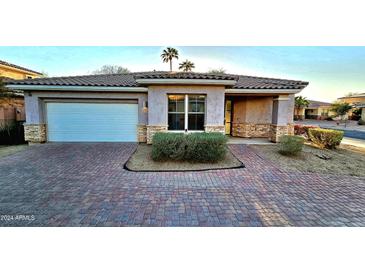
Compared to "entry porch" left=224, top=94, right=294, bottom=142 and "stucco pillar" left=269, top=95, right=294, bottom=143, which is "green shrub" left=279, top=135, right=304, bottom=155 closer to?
"stucco pillar" left=269, top=95, right=294, bottom=143

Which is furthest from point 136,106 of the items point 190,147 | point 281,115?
point 281,115

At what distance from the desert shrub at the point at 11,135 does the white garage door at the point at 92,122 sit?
244 cm

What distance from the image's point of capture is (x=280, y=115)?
34.9ft

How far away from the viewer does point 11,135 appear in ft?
35.5

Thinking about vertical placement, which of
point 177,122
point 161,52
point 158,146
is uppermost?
point 161,52

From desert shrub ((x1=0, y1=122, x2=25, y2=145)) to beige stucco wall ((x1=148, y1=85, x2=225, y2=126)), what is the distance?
345 inches

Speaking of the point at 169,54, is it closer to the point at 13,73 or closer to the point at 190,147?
the point at 13,73

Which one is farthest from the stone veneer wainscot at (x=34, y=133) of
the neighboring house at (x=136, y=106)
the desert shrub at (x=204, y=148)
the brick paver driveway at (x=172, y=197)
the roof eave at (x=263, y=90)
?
the roof eave at (x=263, y=90)

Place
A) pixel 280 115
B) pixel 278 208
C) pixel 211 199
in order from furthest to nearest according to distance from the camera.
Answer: pixel 280 115 → pixel 211 199 → pixel 278 208

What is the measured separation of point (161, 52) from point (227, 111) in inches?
516

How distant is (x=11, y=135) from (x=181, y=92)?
1094 cm

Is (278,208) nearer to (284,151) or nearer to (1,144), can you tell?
(284,151)

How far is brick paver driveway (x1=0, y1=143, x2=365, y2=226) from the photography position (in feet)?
10.8
